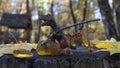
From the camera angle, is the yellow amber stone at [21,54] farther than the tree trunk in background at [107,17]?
No

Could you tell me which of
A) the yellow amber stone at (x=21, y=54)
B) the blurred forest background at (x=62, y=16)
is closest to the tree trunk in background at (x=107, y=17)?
the blurred forest background at (x=62, y=16)

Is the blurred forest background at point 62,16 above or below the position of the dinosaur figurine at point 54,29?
above

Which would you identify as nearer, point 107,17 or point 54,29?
point 54,29

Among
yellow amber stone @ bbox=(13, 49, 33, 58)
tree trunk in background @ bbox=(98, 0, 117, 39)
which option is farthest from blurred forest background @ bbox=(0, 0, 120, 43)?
yellow amber stone @ bbox=(13, 49, 33, 58)

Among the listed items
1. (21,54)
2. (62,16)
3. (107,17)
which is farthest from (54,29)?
(62,16)

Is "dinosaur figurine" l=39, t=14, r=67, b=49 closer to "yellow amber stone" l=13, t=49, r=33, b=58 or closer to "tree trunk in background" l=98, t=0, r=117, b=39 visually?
"yellow amber stone" l=13, t=49, r=33, b=58

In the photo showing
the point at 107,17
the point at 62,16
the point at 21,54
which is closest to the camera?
the point at 21,54

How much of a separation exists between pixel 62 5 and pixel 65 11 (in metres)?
0.72

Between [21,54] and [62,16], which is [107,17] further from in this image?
[62,16]

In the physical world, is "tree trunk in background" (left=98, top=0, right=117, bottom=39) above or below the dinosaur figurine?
above

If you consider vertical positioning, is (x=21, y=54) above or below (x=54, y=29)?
below

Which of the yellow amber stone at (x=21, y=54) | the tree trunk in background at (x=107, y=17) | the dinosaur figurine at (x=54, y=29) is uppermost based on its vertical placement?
the tree trunk in background at (x=107, y=17)

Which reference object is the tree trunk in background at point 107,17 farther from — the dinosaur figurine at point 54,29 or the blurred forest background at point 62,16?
the dinosaur figurine at point 54,29

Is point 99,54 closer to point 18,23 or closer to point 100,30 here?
point 18,23
